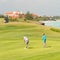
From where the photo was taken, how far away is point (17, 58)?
22016 mm

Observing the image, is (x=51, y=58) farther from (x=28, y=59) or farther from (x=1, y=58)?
(x=1, y=58)

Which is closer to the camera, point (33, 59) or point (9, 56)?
point (33, 59)

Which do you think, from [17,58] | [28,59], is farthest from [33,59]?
[17,58]

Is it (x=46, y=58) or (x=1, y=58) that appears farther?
(x=1, y=58)

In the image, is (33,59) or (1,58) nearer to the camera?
(33,59)

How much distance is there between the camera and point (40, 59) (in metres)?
20.7

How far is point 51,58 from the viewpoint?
20859mm

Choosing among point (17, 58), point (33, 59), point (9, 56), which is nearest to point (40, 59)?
point (33, 59)

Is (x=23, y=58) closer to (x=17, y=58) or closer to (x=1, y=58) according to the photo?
(x=17, y=58)

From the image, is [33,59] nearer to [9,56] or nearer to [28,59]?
[28,59]

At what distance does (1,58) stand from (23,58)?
2097mm

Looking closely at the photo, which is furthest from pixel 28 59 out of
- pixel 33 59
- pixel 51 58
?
pixel 51 58

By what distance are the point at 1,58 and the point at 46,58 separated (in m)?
4.13

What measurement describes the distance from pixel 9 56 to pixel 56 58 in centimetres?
482
